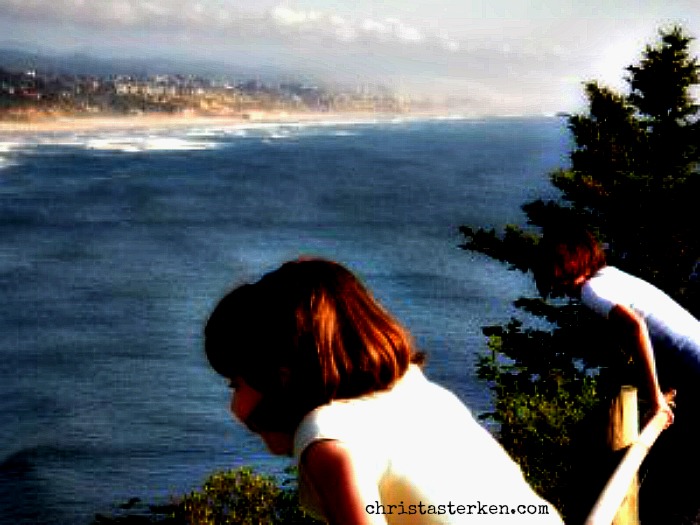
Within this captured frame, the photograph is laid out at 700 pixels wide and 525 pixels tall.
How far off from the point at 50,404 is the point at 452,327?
23.4 meters

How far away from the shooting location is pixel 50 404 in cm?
4884

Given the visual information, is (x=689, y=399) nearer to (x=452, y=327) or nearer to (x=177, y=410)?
(x=177, y=410)

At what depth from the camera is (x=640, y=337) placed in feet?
13.5

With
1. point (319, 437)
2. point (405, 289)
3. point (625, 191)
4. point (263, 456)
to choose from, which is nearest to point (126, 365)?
point (263, 456)

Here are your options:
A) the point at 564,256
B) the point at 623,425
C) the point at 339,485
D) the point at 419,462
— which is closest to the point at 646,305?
the point at 564,256

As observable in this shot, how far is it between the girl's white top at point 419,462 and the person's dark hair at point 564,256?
203 centimetres

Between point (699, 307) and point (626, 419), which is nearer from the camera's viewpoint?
point (626, 419)

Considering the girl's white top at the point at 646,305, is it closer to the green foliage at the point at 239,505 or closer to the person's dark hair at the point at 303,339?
the person's dark hair at the point at 303,339

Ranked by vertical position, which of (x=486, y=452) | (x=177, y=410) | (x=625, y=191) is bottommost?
(x=177, y=410)

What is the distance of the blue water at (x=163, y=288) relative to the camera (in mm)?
43719

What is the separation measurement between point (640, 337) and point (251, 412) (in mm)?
2396

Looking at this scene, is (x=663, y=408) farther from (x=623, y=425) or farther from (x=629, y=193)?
(x=629, y=193)

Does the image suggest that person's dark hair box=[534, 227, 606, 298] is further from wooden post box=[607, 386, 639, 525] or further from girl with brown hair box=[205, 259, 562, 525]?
girl with brown hair box=[205, 259, 562, 525]

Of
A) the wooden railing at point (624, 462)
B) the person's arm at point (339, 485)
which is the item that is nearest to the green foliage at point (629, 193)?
the wooden railing at point (624, 462)
